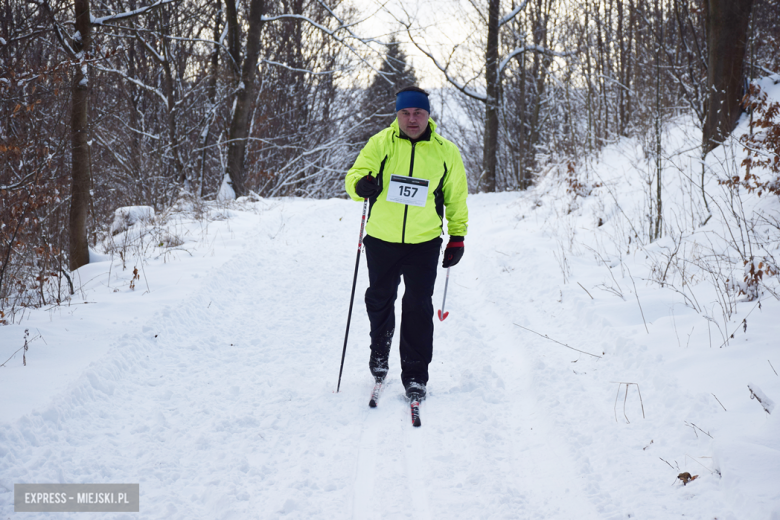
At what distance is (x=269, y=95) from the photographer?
53.5 ft

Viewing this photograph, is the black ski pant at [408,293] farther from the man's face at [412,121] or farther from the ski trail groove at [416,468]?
the man's face at [412,121]

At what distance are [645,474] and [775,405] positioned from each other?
835 mm

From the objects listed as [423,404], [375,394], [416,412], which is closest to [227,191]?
[375,394]

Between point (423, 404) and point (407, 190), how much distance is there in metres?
1.56

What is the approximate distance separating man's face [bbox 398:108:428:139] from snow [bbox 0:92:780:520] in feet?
6.39

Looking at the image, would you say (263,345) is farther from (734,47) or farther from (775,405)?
(734,47)

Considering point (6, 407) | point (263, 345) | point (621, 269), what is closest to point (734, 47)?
point (621, 269)

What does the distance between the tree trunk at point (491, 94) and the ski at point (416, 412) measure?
1214 centimetres

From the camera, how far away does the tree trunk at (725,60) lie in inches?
276

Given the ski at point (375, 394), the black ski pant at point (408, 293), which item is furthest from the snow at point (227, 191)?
the ski at point (375, 394)

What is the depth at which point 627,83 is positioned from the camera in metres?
12.3

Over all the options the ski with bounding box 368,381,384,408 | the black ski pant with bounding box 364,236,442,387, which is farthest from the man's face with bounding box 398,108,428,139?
the ski with bounding box 368,381,384,408

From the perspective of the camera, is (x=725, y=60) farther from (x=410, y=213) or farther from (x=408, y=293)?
(x=408, y=293)

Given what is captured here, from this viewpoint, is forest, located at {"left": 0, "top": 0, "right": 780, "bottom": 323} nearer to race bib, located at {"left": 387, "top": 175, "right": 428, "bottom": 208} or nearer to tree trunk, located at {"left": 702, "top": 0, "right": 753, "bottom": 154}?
tree trunk, located at {"left": 702, "top": 0, "right": 753, "bottom": 154}
